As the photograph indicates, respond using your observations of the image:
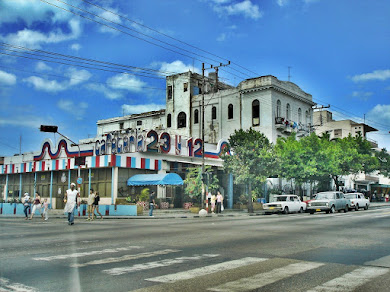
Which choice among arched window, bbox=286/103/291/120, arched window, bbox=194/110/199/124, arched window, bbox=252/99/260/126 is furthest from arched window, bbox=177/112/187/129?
arched window, bbox=286/103/291/120

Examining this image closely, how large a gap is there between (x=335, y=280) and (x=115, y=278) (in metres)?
3.64

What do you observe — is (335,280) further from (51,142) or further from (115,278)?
(51,142)

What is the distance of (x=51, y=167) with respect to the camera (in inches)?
1619

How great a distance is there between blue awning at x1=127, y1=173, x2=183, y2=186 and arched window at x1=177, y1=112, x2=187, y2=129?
73.3ft

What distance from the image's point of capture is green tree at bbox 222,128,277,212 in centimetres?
3609

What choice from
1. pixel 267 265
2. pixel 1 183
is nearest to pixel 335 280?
pixel 267 265

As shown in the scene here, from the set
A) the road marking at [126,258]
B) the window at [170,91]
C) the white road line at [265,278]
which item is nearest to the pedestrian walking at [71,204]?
the road marking at [126,258]

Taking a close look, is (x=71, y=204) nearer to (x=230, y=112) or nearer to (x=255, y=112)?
(x=255, y=112)

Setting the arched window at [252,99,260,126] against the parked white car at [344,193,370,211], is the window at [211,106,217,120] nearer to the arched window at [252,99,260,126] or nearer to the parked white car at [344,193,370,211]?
the arched window at [252,99,260,126]

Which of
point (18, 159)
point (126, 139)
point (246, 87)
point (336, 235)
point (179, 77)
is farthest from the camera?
point (179, 77)

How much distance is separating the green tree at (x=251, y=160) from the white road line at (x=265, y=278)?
91.6ft

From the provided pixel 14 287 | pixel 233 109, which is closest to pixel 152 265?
pixel 14 287

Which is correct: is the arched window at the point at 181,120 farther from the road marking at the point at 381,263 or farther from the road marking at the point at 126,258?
the road marking at the point at 381,263

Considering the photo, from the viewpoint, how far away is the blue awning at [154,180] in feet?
112
